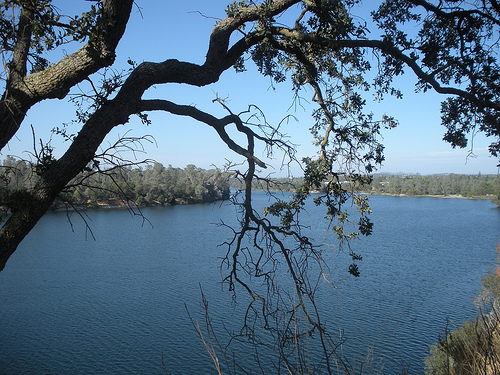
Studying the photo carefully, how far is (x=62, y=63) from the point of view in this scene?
2.10m

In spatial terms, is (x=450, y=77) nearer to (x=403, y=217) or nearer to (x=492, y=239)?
(x=492, y=239)

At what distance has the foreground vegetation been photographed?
1.60 m

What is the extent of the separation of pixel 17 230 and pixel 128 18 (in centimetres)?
124

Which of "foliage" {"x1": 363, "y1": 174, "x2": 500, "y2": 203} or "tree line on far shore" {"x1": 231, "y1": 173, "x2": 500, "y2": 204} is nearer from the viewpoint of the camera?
"tree line on far shore" {"x1": 231, "y1": 173, "x2": 500, "y2": 204}

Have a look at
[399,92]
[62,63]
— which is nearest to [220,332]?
[399,92]

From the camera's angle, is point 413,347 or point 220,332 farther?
point 220,332

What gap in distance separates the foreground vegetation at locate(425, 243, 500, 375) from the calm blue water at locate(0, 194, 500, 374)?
0.79 meters

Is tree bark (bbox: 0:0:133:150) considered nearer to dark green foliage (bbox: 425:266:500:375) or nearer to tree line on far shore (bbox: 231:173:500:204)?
dark green foliage (bbox: 425:266:500:375)

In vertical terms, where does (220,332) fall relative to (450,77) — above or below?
below

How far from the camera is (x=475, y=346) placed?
2.11 metres

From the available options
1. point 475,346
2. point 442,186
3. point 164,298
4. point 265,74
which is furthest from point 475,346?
point 442,186

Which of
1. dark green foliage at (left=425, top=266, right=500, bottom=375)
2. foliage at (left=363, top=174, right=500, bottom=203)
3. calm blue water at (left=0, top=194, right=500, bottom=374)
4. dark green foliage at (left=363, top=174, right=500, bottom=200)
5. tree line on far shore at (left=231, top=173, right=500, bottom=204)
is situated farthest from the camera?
foliage at (left=363, top=174, right=500, bottom=203)

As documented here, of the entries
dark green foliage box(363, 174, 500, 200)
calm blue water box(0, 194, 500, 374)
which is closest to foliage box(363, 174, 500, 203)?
dark green foliage box(363, 174, 500, 200)

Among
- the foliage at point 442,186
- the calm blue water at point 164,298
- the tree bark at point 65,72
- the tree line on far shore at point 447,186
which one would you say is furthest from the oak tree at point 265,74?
the foliage at point 442,186
